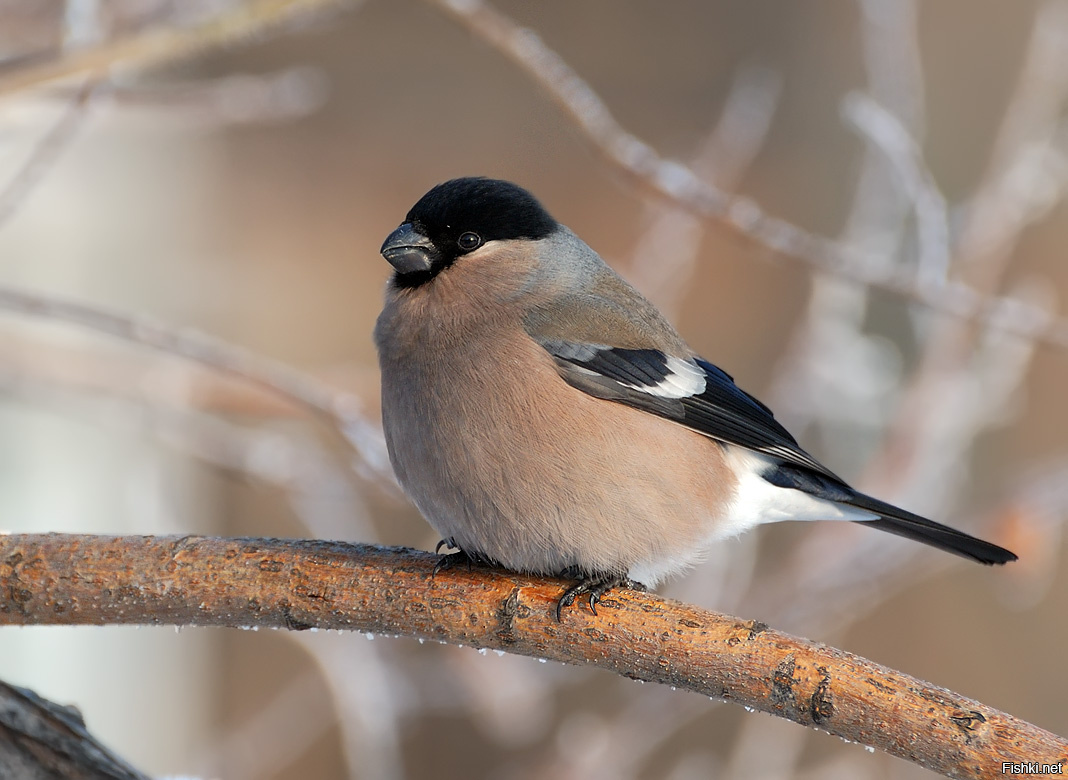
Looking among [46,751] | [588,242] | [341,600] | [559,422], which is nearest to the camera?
[46,751]

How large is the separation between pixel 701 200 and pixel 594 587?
85cm

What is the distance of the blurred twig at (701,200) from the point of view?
2.27 m

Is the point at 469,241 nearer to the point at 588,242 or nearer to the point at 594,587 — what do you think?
the point at 594,587

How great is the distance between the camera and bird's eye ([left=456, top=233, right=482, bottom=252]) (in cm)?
241

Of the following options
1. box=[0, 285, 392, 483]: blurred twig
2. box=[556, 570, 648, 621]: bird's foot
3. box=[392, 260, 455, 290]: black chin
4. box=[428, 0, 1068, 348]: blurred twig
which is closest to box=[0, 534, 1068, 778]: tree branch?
box=[556, 570, 648, 621]: bird's foot

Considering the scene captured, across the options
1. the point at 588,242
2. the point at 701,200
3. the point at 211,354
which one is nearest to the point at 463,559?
the point at 211,354

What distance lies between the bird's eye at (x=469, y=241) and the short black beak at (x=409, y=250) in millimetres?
57

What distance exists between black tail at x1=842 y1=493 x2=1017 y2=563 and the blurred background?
1.46 feet

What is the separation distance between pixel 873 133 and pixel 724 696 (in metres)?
1.36

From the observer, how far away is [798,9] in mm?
5359

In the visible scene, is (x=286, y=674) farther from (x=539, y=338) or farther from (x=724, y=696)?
(x=724, y=696)

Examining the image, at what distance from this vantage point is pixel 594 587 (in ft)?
6.59

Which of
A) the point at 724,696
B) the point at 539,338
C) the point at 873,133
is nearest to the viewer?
the point at 724,696

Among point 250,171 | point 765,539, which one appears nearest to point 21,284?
point 250,171
